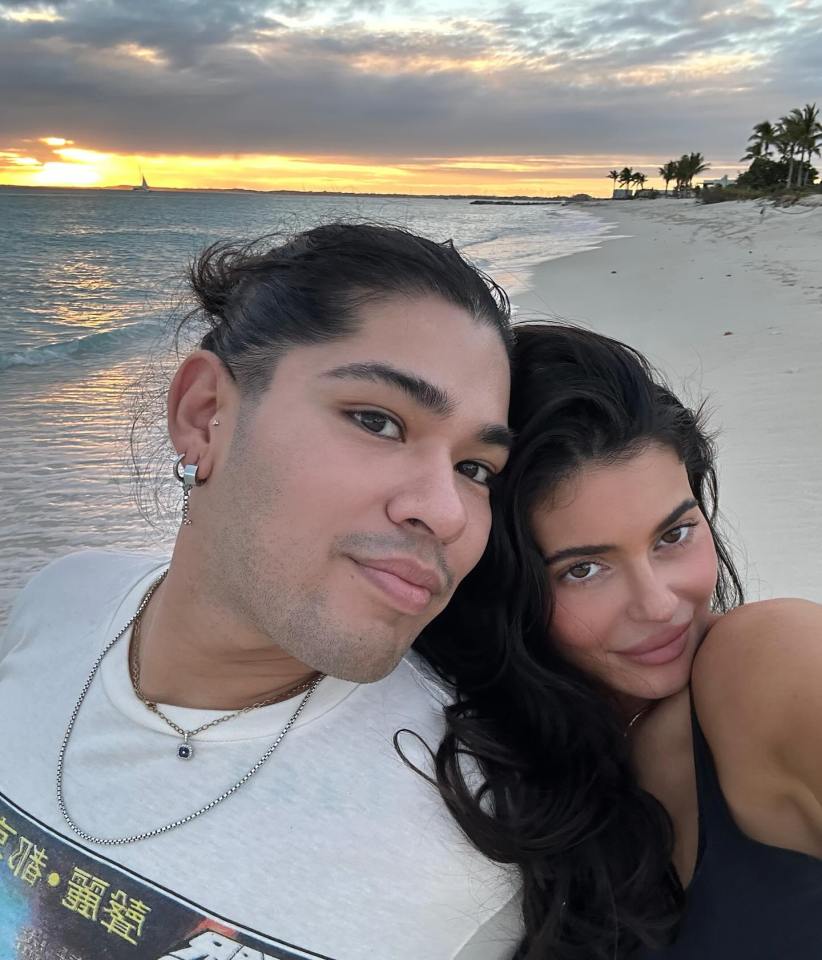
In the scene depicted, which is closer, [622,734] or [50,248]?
[622,734]

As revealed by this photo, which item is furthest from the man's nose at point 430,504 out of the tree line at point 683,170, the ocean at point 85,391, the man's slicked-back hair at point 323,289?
the tree line at point 683,170

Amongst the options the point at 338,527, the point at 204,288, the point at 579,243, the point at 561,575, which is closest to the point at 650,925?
the point at 561,575

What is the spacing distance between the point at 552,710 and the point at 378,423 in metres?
0.92

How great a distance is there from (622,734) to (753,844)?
24.3 inches

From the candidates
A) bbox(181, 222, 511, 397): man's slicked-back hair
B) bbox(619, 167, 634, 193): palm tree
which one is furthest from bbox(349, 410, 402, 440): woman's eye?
bbox(619, 167, 634, 193): palm tree

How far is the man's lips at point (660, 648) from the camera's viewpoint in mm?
1951

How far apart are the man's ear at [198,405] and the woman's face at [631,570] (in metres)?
0.86

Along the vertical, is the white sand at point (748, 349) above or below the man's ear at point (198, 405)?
below

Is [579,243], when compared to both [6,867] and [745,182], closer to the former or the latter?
[6,867]

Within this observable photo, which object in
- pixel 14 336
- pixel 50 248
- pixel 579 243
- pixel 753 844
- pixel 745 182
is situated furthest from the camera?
→ pixel 745 182

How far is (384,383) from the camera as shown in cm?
161

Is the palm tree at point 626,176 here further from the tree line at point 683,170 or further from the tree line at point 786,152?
the tree line at point 786,152

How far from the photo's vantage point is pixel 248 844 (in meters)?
1.52

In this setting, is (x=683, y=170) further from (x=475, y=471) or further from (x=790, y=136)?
(x=475, y=471)
